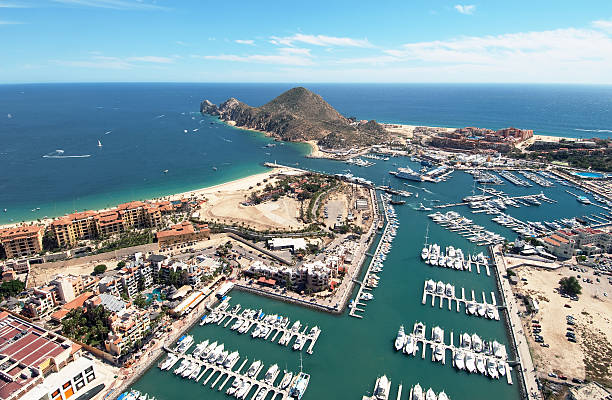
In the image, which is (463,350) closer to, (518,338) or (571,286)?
(518,338)

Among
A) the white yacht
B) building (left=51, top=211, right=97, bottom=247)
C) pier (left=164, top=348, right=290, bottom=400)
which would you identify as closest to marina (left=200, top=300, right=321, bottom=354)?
pier (left=164, top=348, right=290, bottom=400)

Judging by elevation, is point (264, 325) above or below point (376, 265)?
below

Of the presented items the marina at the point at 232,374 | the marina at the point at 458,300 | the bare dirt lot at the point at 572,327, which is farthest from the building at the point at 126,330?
the bare dirt lot at the point at 572,327

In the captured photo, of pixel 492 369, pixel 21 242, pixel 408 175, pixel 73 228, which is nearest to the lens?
pixel 492 369

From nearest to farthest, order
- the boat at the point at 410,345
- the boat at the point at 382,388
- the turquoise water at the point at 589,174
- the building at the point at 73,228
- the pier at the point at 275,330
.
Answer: the boat at the point at 382,388 < the boat at the point at 410,345 < the pier at the point at 275,330 < the building at the point at 73,228 < the turquoise water at the point at 589,174

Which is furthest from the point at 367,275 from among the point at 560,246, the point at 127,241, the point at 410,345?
the point at 127,241

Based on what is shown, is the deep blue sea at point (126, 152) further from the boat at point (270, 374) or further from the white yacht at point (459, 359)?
the white yacht at point (459, 359)

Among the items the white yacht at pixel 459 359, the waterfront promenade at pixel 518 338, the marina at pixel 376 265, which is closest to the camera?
the waterfront promenade at pixel 518 338

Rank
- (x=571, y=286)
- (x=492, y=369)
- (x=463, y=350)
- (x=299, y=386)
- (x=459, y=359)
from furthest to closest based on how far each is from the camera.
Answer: (x=571, y=286) < (x=463, y=350) < (x=459, y=359) < (x=492, y=369) < (x=299, y=386)
